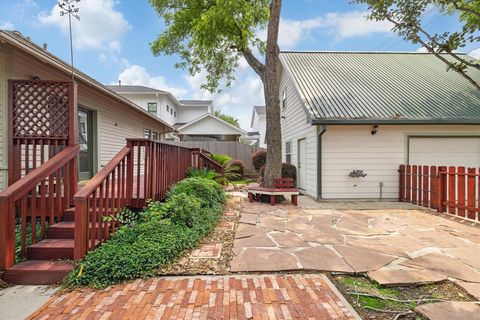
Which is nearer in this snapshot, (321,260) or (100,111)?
(321,260)

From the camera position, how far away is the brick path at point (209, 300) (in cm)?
223

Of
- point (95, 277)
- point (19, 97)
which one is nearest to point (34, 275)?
point (95, 277)

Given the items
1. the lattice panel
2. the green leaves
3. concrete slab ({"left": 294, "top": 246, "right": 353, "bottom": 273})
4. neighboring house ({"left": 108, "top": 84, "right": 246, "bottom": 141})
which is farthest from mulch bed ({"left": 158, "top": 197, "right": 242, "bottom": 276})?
neighboring house ({"left": 108, "top": 84, "right": 246, "bottom": 141})

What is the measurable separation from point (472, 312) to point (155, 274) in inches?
113

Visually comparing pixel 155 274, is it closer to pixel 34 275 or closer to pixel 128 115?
pixel 34 275

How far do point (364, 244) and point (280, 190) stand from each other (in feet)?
10.8

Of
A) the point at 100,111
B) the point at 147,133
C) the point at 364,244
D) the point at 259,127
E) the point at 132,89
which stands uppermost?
the point at 132,89

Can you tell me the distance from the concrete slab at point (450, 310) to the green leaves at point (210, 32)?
739 centimetres

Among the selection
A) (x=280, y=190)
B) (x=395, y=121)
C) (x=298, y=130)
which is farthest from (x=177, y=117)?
(x=395, y=121)

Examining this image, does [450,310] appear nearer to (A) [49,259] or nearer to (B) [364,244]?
(B) [364,244]

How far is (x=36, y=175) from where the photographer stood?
3367 mm

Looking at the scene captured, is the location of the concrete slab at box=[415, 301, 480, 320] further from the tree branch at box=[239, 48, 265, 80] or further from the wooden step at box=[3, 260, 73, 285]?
the tree branch at box=[239, 48, 265, 80]

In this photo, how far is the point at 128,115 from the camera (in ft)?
32.4

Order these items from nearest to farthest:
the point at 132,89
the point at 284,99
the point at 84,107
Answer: the point at 84,107 → the point at 284,99 → the point at 132,89
